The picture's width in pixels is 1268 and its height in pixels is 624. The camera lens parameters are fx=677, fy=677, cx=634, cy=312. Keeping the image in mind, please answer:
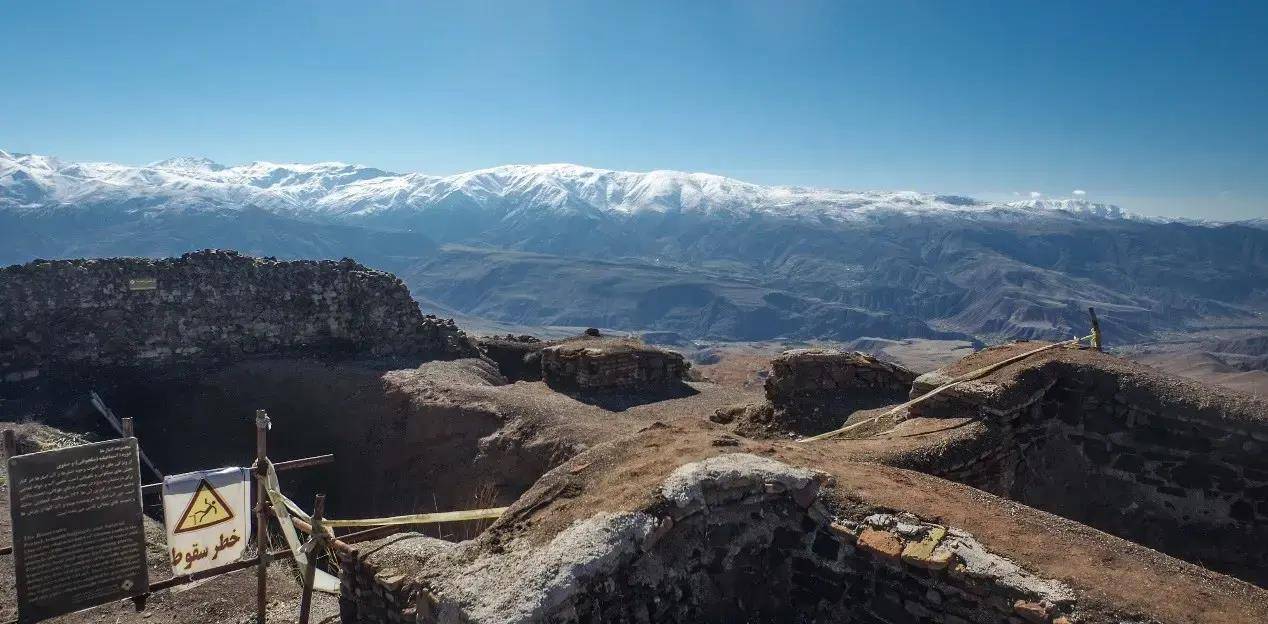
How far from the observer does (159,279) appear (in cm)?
1845

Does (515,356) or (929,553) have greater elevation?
(929,553)

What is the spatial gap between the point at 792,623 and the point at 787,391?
661 cm

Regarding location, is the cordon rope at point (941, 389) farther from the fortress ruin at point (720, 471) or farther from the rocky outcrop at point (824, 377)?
the rocky outcrop at point (824, 377)

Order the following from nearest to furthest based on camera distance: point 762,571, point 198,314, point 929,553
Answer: point 929,553 < point 762,571 < point 198,314

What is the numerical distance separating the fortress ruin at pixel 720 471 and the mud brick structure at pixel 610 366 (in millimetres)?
130

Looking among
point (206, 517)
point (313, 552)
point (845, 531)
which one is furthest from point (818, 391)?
point (206, 517)

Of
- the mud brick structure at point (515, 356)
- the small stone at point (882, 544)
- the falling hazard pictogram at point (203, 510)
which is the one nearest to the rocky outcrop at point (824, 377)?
the small stone at point (882, 544)

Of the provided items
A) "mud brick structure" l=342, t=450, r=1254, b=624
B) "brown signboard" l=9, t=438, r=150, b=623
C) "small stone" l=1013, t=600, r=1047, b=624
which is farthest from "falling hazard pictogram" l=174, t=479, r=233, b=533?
"small stone" l=1013, t=600, r=1047, b=624

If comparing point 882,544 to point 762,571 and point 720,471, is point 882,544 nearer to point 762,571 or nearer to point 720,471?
point 762,571

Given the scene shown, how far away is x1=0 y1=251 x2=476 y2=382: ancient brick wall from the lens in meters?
17.2

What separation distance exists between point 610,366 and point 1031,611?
581 inches

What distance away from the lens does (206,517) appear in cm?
Result: 671

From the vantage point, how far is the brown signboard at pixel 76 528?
5480 millimetres

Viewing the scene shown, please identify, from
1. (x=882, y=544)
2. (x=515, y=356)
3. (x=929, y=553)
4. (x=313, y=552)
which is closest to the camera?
(x=929, y=553)
